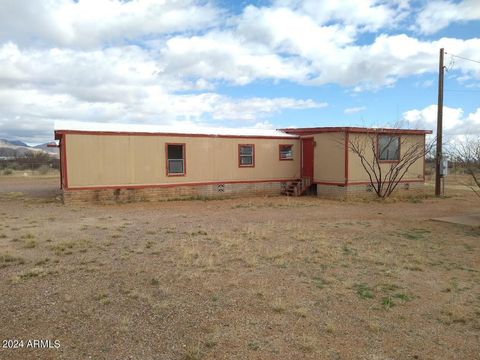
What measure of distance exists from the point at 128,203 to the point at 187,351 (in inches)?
434

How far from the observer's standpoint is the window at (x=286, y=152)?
17078mm

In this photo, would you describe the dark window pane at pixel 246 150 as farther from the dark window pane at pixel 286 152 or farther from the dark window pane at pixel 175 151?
the dark window pane at pixel 175 151

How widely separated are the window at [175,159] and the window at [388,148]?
7.87 metres

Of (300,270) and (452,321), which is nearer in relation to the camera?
(452,321)

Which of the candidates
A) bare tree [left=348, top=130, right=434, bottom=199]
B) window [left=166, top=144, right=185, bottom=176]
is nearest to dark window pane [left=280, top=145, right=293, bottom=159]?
bare tree [left=348, top=130, right=434, bottom=199]

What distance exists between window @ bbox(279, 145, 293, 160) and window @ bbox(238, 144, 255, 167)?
1.36m

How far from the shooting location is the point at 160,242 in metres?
7.32

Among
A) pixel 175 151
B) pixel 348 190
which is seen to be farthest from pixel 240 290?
pixel 348 190

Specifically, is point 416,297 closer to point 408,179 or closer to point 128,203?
point 128,203

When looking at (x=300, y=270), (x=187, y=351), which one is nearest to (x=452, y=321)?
(x=300, y=270)

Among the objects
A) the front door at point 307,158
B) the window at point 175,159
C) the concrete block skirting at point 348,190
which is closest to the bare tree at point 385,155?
the concrete block skirting at point 348,190

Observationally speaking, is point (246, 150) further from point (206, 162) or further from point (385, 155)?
point (385, 155)

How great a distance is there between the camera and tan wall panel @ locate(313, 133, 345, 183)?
50.9 feet

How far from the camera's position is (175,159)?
14.9m
